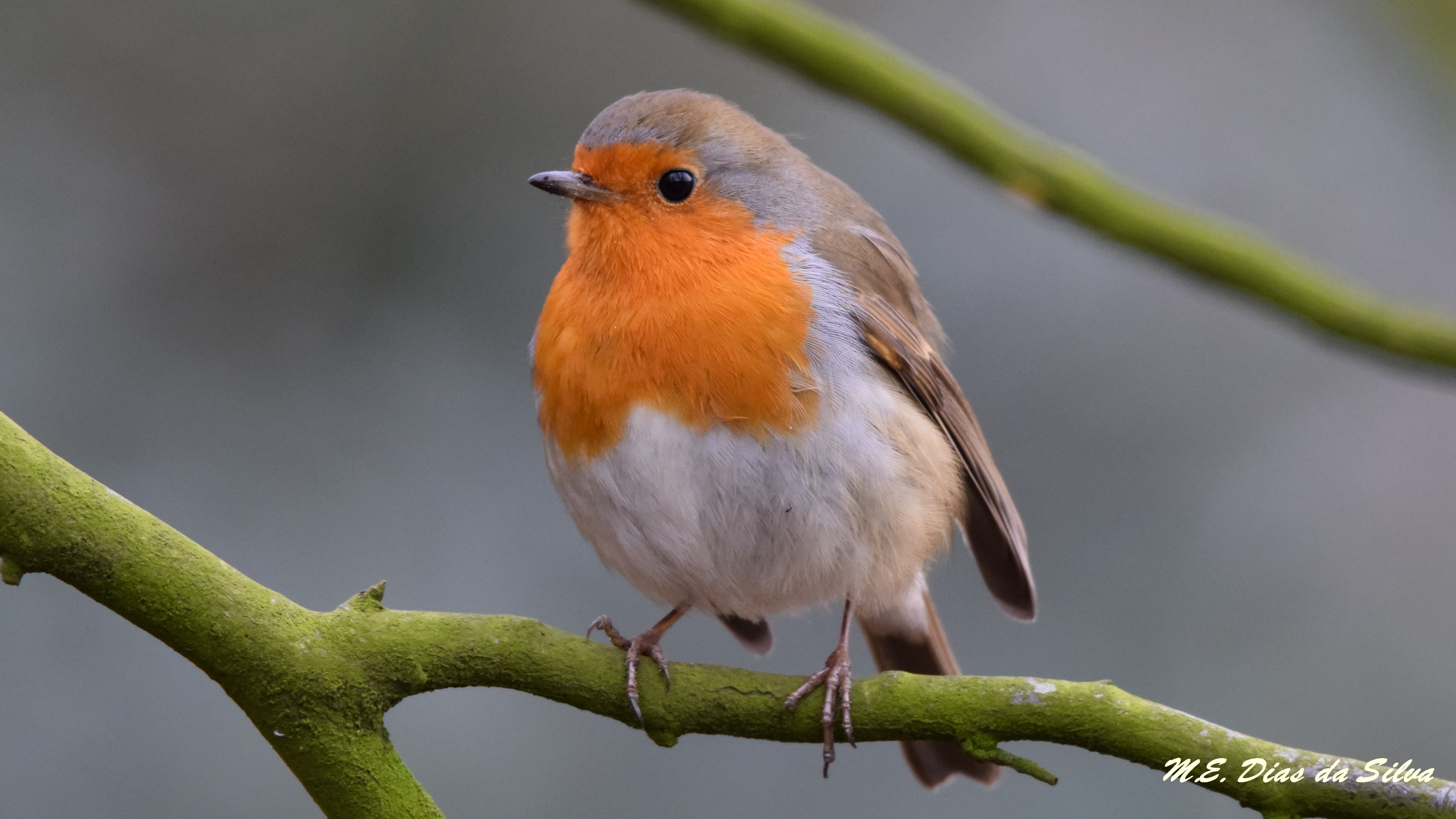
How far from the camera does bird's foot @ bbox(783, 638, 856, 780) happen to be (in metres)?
2.25

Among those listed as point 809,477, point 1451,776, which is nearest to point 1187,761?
point 809,477

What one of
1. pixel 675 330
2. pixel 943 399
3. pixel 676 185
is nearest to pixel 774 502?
pixel 675 330

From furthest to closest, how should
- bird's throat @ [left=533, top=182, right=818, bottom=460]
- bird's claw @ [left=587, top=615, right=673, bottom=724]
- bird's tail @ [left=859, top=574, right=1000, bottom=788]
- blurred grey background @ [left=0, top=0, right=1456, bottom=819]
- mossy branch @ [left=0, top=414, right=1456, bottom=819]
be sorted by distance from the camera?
blurred grey background @ [left=0, top=0, right=1456, bottom=819] → bird's tail @ [left=859, top=574, right=1000, bottom=788] → bird's throat @ [left=533, top=182, right=818, bottom=460] → bird's claw @ [left=587, top=615, right=673, bottom=724] → mossy branch @ [left=0, top=414, right=1456, bottom=819]

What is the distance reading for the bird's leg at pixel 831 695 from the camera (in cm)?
225

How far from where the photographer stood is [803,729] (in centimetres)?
227

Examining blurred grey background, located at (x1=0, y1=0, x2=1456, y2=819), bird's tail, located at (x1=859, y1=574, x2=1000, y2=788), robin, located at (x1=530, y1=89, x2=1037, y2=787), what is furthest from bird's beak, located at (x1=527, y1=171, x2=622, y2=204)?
bird's tail, located at (x1=859, y1=574, x2=1000, y2=788)

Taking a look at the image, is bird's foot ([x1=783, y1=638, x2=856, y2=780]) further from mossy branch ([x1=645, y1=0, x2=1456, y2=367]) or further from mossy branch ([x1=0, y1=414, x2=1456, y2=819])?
mossy branch ([x1=645, y1=0, x2=1456, y2=367])

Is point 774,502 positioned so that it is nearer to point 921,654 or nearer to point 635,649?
point 635,649

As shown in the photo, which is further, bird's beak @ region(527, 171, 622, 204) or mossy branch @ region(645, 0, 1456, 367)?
bird's beak @ region(527, 171, 622, 204)

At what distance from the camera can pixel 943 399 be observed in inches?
120

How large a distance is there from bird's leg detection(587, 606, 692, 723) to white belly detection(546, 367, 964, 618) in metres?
0.20

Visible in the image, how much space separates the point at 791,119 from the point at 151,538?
274cm

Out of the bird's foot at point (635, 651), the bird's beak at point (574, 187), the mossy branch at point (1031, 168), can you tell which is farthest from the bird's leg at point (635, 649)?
the mossy branch at point (1031, 168)

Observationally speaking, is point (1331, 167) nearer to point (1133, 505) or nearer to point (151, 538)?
point (1133, 505)
